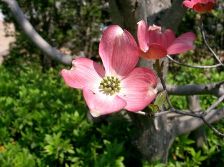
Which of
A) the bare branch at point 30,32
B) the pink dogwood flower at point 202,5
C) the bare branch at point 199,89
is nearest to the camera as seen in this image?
the pink dogwood flower at point 202,5

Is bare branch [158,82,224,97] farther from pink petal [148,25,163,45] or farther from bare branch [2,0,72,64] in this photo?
pink petal [148,25,163,45]

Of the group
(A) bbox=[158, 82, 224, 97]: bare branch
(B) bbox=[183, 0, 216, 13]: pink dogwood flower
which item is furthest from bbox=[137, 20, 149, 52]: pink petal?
(A) bbox=[158, 82, 224, 97]: bare branch

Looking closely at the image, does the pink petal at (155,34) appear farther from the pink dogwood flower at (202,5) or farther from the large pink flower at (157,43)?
the pink dogwood flower at (202,5)

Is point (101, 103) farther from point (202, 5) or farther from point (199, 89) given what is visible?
point (199, 89)

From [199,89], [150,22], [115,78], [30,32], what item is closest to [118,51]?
[115,78]

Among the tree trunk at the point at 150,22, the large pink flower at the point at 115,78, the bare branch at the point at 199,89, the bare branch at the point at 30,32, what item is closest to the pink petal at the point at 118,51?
the large pink flower at the point at 115,78

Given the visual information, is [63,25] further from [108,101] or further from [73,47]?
[108,101]

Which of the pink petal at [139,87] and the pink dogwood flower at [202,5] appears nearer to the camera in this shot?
the pink petal at [139,87]
